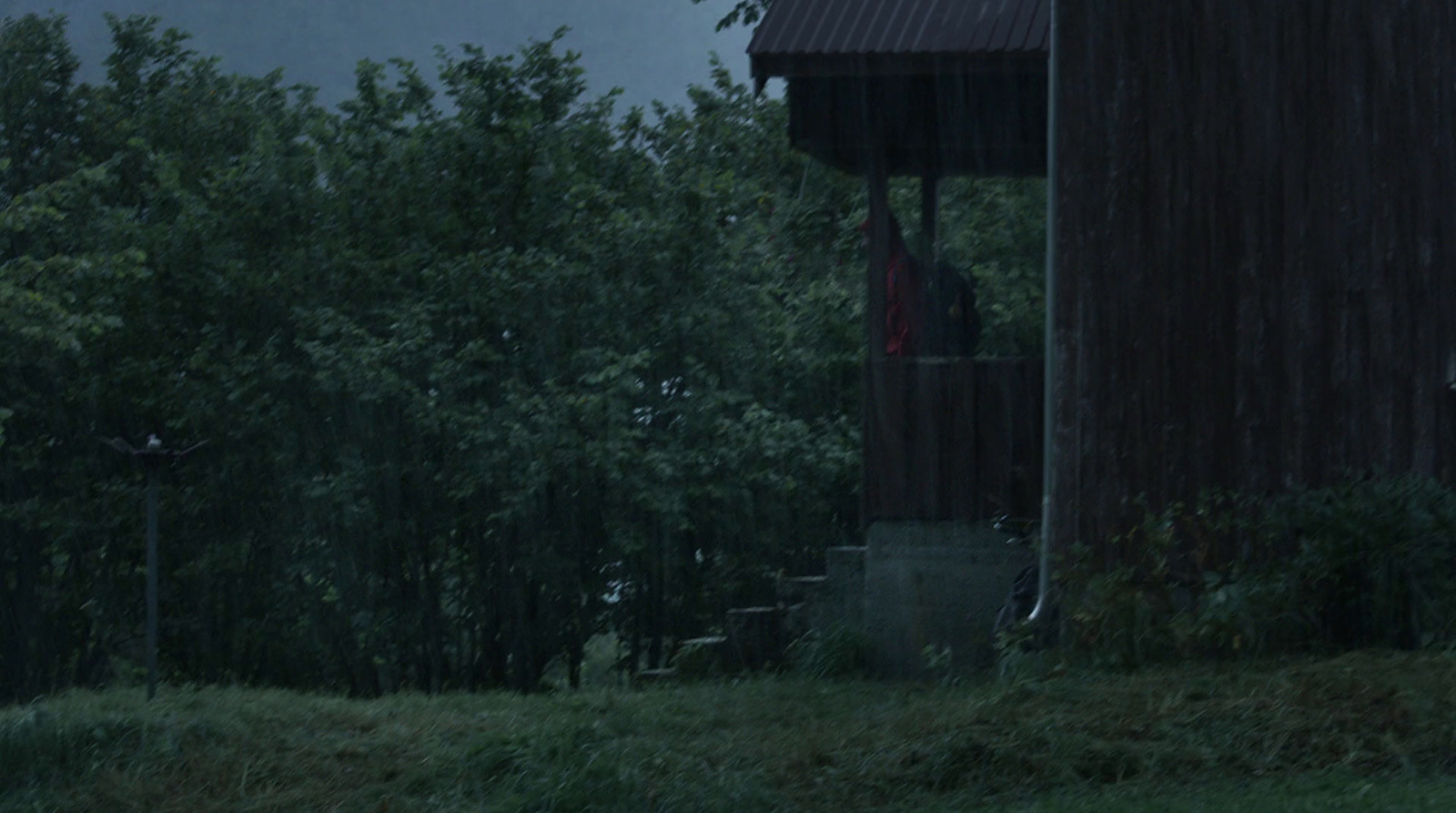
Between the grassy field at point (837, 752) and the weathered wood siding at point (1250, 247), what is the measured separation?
1713 mm

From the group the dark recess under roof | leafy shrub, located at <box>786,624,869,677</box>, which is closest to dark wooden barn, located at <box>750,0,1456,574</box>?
the dark recess under roof

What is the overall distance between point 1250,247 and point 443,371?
9960 mm

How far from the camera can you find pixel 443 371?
17.2 m

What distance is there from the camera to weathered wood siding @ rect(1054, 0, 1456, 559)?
29.4 ft

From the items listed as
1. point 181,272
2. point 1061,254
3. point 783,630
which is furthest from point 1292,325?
point 181,272

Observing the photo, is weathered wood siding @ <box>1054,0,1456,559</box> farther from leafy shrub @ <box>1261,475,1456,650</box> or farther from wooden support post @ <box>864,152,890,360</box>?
wooden support post @ <box>864,152,890,360</box>

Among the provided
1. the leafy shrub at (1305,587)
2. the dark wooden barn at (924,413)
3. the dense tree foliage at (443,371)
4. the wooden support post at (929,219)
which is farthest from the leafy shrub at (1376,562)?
the dense tree foliage at (443,371)

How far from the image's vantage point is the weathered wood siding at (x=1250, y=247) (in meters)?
8.95

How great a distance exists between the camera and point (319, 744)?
756 centimetres

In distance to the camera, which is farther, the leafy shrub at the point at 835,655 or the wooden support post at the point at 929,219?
the wooden support post at the point at 929,219

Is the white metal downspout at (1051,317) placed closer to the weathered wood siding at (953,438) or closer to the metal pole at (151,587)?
the weathered wood siding at (953,438)

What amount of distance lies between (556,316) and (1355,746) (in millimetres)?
12845

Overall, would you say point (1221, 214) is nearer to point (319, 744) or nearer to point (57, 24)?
point (319, 744)

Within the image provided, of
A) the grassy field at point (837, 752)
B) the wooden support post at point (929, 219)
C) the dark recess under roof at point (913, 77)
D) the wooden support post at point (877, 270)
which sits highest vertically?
the dark recess under roof at point (913, 77)
